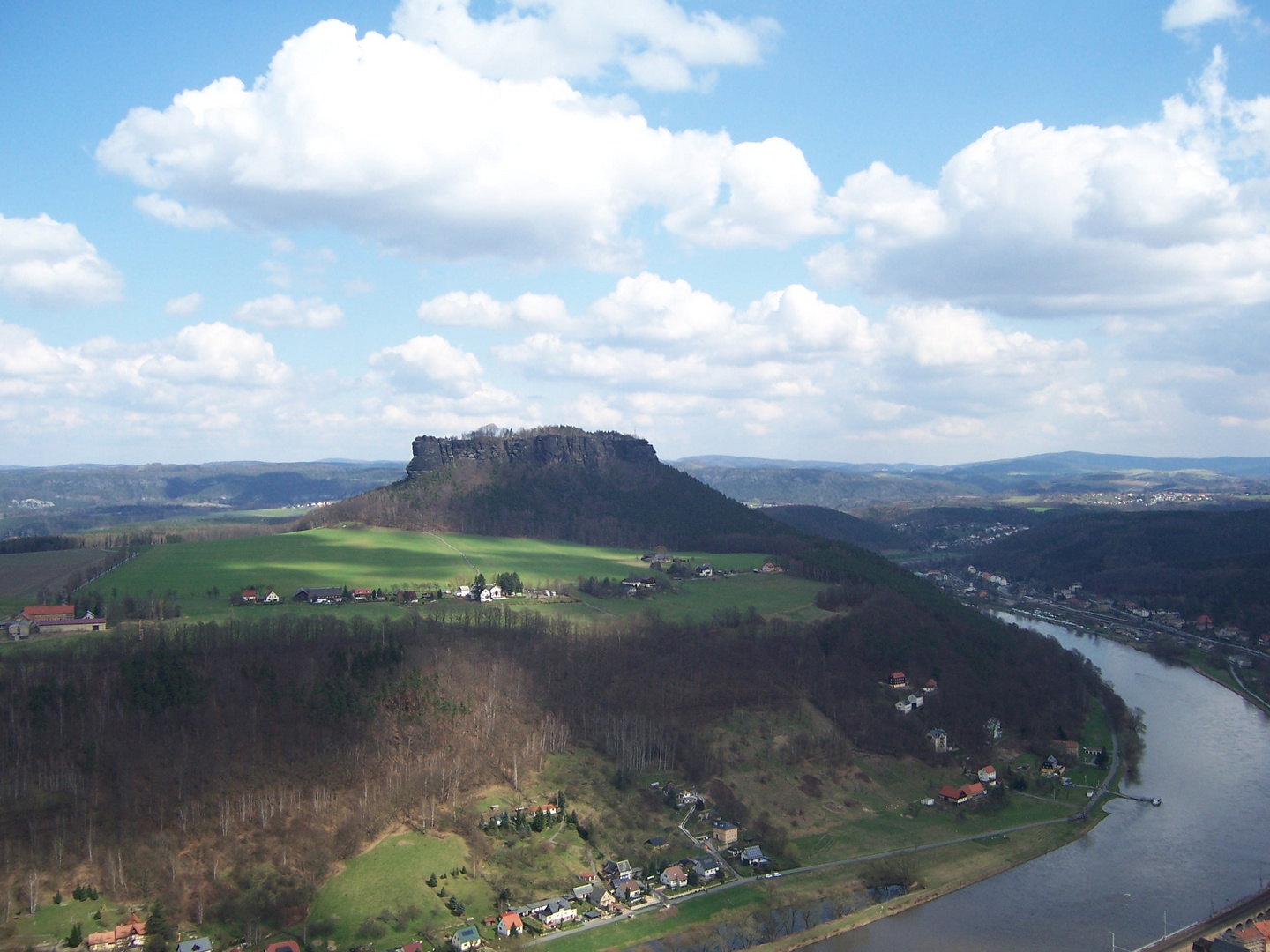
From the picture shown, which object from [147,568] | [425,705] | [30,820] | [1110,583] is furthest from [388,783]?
[1110,583]

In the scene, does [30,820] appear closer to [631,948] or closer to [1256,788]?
[631,948]

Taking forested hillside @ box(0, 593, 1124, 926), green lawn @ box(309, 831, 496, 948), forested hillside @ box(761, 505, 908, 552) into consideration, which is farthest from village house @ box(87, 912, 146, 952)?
forested hillside @ box(761, 505, 908, 552)

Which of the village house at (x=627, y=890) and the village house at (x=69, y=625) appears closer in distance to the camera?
the village house at (x=627, y=890)

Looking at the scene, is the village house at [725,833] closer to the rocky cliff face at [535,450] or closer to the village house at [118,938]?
the village house at [118,938]

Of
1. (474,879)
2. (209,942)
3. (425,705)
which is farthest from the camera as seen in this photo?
(425,705)

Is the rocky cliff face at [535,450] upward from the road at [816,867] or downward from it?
upward

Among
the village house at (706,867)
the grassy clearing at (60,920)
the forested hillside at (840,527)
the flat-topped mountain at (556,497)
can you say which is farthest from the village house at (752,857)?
the forested hillside at (840,527)

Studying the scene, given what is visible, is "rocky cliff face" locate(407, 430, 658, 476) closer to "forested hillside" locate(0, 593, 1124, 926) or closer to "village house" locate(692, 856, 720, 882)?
"forested hillside" locate(0, 593, 1124, 926)

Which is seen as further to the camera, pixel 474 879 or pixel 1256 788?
pixel 1256 788
